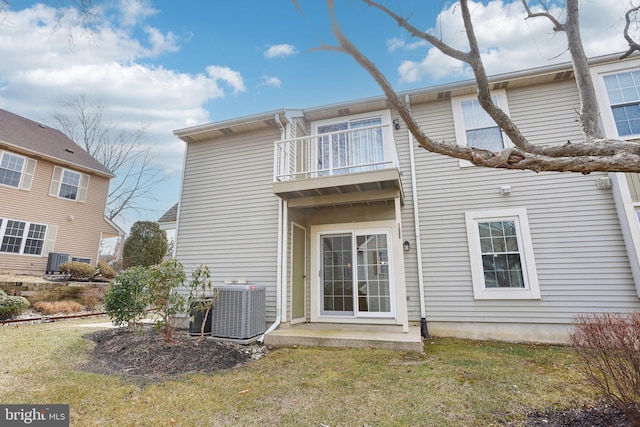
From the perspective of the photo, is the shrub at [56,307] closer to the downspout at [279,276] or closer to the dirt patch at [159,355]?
the dirt patch at [159,355]

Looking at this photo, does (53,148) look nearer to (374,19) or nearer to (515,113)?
(374,19)

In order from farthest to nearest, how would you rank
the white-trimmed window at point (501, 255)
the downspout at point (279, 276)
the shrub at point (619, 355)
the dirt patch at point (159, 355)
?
the downspout at point (279, 276), the white-trimmed window at point (501, 255), the dirt patch at point (159, 355), the shrub at point (619, 355)

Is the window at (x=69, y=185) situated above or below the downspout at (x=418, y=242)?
above

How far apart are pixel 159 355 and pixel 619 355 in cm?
553

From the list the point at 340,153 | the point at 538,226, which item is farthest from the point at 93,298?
the point at 538,226

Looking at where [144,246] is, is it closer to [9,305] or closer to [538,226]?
[9,305]

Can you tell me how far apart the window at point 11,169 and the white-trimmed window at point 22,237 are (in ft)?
5.09

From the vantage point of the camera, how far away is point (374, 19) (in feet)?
13.4

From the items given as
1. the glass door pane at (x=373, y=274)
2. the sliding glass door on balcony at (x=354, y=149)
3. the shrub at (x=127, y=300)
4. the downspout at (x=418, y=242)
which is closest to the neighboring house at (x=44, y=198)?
the shrub at (x=127, y=300)

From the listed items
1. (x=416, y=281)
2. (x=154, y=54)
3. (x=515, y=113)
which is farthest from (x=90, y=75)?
(x=515, y=113)

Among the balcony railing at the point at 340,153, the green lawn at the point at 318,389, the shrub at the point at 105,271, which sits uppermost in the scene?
the balcony railing at the point at 340,153

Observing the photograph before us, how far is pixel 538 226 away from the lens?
241 inches

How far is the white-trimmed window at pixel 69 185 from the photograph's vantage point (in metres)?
13.5
